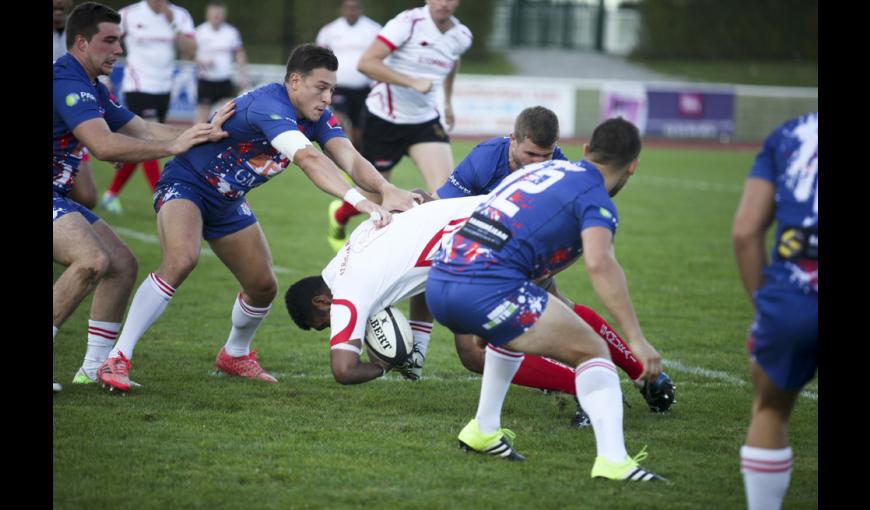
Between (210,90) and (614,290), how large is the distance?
14.7 m

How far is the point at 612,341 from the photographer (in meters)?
5.74

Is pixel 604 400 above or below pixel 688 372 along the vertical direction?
above

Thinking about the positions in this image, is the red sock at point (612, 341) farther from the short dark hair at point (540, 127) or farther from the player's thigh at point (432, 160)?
the player's thigh at point (432, 160)

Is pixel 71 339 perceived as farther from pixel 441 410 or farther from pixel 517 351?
pixel 517 351

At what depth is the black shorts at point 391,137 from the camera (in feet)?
30.9

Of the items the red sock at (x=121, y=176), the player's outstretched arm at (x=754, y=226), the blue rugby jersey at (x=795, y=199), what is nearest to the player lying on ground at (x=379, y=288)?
the player's outstretched arm at (x=754, y=226)

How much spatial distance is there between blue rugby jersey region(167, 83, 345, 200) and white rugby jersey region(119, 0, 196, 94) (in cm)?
742

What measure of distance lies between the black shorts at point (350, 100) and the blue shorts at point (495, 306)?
1101 centimetres

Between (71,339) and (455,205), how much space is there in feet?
10.8

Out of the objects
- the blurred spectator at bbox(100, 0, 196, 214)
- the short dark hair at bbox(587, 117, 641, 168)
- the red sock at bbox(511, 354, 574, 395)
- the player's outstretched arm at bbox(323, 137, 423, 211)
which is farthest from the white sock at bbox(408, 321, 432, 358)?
the blurred spectator at bbox(100, 0, 196, 214)

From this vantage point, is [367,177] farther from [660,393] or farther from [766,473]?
[766,473]

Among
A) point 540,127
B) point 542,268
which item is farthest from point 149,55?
point 542,268

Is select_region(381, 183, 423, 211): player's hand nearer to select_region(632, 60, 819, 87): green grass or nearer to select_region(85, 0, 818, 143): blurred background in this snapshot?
select_region(85, 0, 818, 143): blurred background

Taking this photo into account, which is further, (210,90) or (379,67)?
(210,90)
